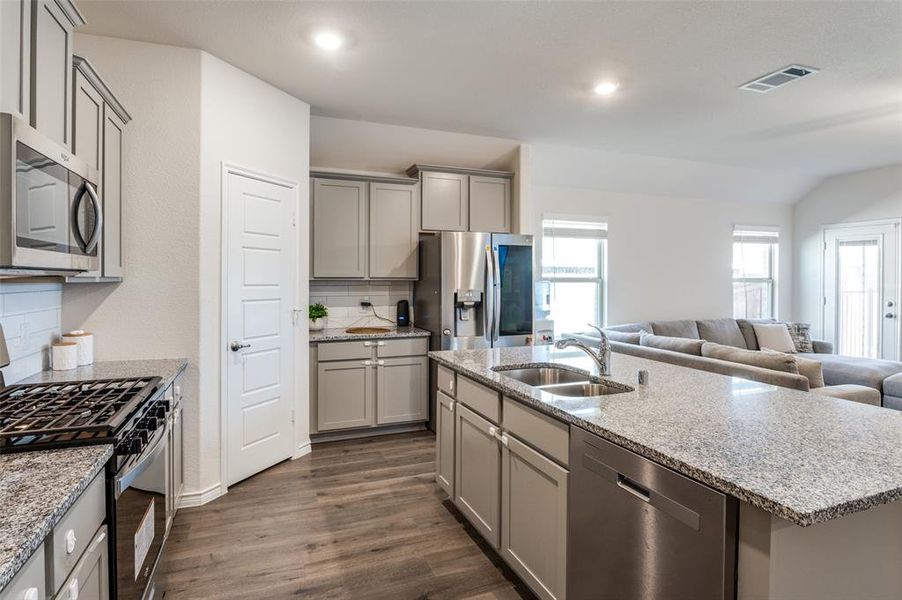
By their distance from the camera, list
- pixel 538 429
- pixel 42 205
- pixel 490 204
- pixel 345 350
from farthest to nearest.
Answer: pixel 490 204
pixel 345 350
pixel 538 429
pixel 42 205

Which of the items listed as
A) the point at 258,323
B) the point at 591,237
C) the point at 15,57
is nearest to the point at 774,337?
the point at 591,237

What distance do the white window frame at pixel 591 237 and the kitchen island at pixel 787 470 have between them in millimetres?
3920

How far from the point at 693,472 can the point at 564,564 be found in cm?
79

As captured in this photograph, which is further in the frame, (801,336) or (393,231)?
(801,336)

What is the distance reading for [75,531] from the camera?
1141mm

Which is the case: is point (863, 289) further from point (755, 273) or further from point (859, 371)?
point (859, 371)

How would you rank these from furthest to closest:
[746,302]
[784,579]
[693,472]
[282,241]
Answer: [746,302], [282,241], [693,472], [784,579]

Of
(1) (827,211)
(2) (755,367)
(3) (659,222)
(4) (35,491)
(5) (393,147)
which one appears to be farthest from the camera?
(1) (827,211)

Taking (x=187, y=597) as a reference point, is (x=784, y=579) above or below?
above

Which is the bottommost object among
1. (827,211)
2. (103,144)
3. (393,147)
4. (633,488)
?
(633,488)

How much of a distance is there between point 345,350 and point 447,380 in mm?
1540

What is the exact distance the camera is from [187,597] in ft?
6.63

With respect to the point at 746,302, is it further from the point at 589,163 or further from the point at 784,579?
the point at 784,579

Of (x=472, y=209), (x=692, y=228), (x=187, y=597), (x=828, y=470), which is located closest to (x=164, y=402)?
(x=187, y=597)
